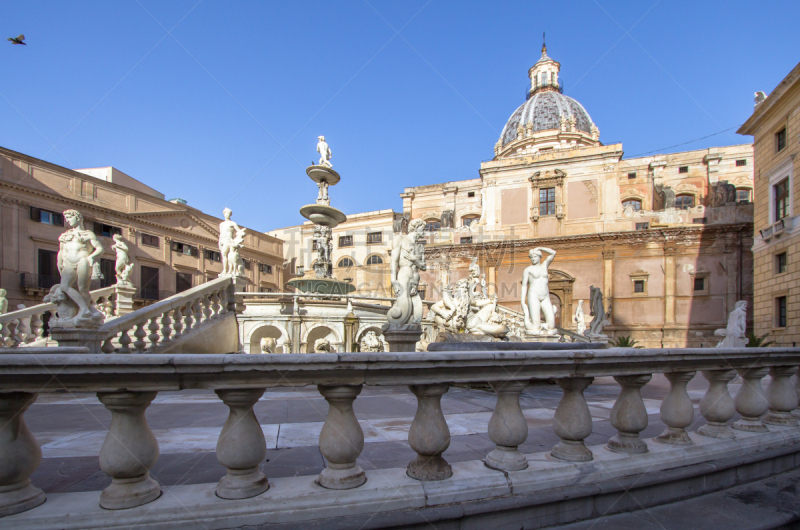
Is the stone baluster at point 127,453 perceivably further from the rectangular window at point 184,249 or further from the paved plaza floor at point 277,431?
the rectangular window at point 184,249

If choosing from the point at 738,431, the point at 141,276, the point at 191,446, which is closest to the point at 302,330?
the point at 191,446

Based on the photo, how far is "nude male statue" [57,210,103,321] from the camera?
22.2ft

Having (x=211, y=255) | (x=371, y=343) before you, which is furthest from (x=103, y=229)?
(x=371, y=343)

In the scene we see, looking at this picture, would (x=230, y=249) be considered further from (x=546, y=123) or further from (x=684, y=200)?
(x=546, y=123)

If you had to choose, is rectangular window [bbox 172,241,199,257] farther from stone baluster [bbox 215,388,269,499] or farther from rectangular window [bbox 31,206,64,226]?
stone baluster [bbox 215,388,269,499]

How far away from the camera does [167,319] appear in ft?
23.6

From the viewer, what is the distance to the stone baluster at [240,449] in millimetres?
1760

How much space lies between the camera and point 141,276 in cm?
2680

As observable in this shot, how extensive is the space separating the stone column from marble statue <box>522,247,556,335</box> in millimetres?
7543

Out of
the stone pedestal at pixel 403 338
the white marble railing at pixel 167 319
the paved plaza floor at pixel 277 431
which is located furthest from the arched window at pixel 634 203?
the white marble railing at pixel 167 319

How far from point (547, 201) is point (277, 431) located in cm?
2961

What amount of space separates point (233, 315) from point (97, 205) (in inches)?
830

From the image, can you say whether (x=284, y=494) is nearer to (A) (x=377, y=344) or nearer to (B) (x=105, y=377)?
(B) (x=105, y=377)

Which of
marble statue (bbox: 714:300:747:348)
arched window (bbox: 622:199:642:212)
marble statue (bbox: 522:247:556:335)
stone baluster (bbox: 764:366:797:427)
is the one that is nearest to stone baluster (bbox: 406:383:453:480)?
stone baluster (bbox: 764:366:797:427)
